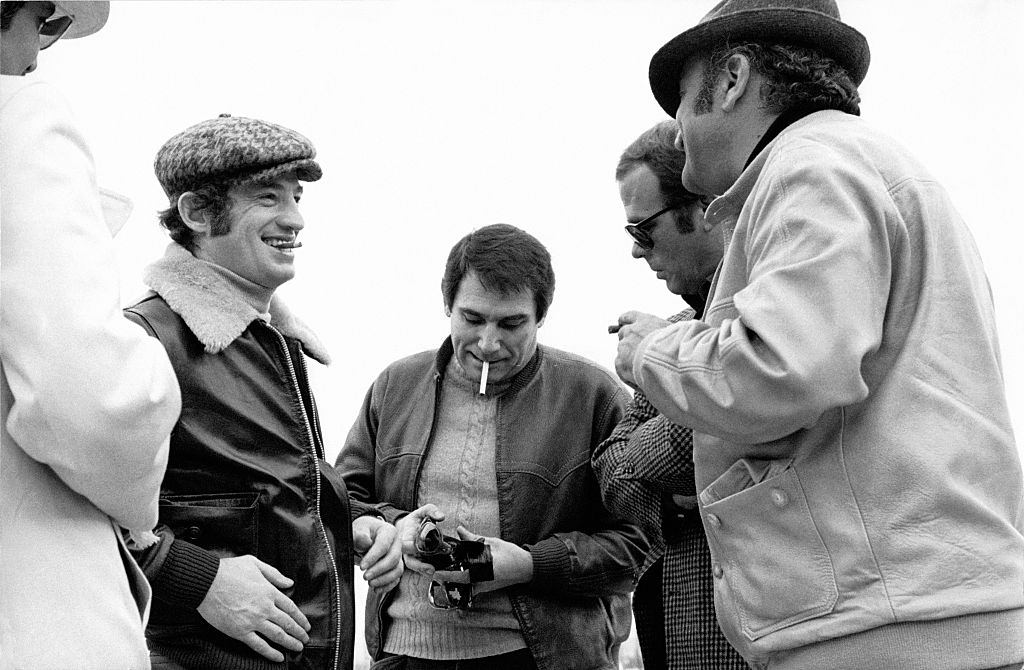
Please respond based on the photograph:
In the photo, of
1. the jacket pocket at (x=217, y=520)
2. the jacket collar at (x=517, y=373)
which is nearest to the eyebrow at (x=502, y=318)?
→ the jacket collar at (x=517, y=373)

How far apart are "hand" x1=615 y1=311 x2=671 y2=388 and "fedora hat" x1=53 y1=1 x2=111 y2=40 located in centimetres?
88

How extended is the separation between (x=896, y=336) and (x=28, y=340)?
1.07 m

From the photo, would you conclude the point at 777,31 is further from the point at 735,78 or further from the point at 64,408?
the point at 64,408

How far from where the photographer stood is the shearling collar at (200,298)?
2.04m

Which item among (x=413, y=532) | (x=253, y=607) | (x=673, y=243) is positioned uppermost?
(x=673, y=243)

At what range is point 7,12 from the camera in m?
1.33

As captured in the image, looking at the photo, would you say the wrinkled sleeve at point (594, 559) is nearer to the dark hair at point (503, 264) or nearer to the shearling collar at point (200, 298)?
the dark hair at point (503, 264)

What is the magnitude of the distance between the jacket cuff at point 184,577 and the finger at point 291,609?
0.41 ft

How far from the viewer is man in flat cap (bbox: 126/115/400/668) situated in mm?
1890

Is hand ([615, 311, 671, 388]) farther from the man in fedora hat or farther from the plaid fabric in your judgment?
the plaid fabric

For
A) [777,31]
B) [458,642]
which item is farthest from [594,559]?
[777,31]

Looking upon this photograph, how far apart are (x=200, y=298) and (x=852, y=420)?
1.25 meters

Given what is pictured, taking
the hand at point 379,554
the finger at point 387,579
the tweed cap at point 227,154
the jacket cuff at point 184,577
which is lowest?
the finger at point 387,579

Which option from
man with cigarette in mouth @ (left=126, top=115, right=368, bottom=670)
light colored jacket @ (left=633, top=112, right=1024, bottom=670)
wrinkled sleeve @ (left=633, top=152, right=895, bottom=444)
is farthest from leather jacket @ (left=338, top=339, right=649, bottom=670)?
wrinkled sleeve @ (left=633, top=152, right=895, bottom=444)
